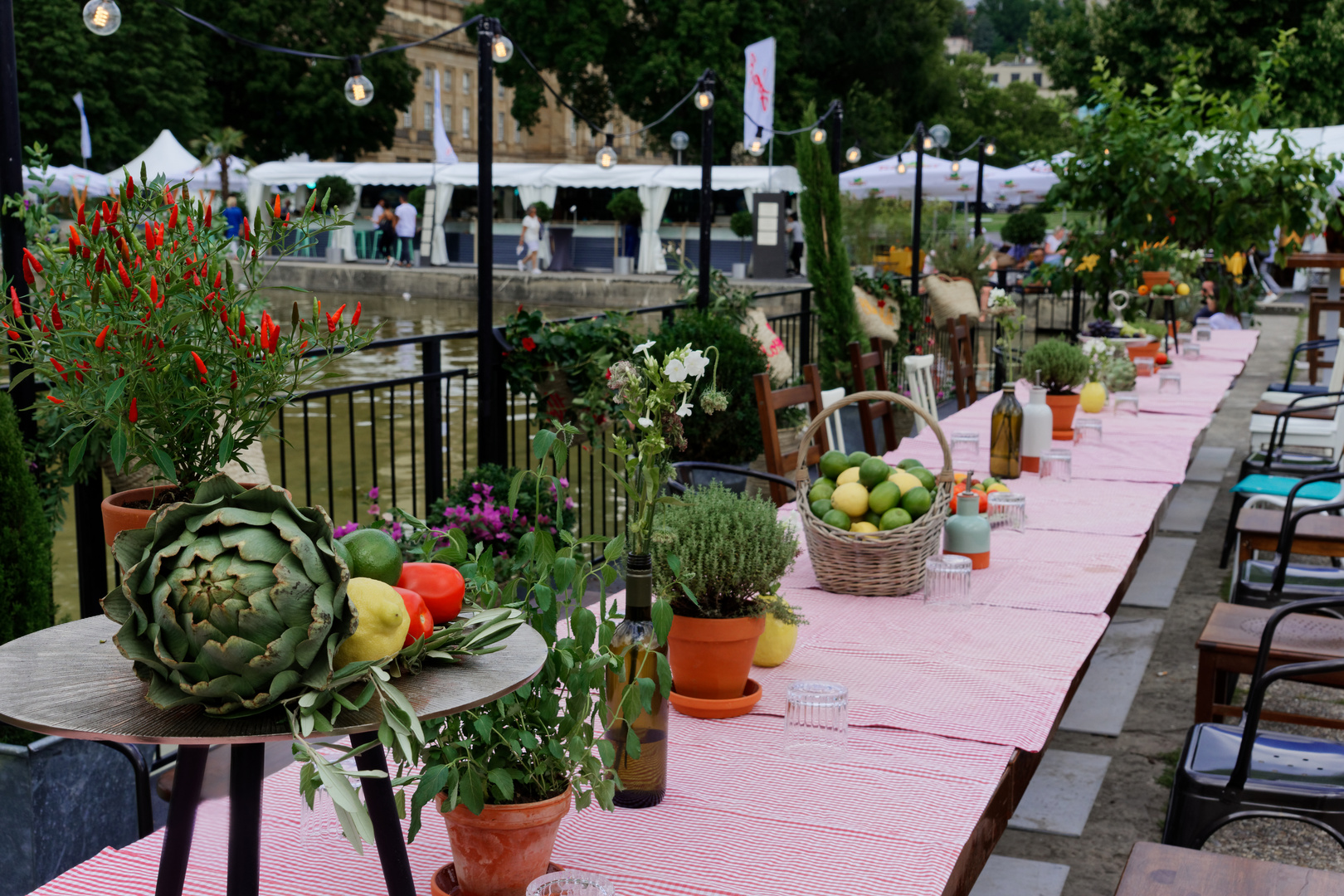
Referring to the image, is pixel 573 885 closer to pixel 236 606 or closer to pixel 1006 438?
pixel 236 606

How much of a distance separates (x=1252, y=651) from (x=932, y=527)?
871mm

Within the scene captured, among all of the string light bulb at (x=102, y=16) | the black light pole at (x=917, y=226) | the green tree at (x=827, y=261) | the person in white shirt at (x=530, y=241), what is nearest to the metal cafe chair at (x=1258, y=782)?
the string light bulb at (x=102, y=16)

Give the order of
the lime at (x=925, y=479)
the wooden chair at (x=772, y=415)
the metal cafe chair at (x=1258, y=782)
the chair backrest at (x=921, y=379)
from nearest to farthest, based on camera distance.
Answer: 1. the metal cafe chair at (x=1258, y=782)
2. the lime at (x=925, y=479)
3. the wooden chair at (x=772, y=415)
4. the chair backrest at (x=921, y=379)

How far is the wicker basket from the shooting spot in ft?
8.08

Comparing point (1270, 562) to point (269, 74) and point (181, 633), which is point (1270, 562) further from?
point (269, 74)

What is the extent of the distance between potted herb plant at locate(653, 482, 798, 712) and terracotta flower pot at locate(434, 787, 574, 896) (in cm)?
58

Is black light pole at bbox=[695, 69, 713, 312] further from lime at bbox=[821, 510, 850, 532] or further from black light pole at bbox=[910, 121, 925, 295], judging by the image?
lime at bbox=[821, 510, 850, 532]

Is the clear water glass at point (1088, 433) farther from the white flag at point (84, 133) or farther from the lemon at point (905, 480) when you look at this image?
the white flag at point (84, 133)

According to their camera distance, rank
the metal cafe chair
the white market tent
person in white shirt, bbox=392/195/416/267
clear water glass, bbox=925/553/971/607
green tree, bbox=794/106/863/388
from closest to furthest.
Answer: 1. the metal cafe chair
2. clear water glass, bbox=925/553/971/607
3. green tree, bbox=794/106/863/388
4. the white market tent
5. person in white shirt, bbox=392/195/416/267

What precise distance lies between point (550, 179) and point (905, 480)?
2153 centimetres

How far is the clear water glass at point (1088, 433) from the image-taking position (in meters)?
4.41

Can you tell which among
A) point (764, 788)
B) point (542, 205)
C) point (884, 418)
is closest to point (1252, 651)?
point (764, 788)

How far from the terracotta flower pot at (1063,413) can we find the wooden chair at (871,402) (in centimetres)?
64

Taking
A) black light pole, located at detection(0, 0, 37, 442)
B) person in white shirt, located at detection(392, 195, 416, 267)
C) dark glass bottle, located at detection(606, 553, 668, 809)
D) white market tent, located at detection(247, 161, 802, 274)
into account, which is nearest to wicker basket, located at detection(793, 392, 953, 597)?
dark glass bottle, located at detection(606, 553, 668, 809)
